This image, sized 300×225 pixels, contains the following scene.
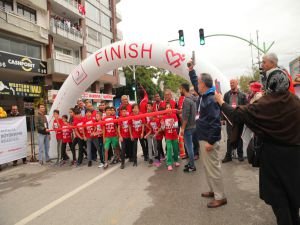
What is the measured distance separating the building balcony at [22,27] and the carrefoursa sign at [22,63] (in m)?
1.74

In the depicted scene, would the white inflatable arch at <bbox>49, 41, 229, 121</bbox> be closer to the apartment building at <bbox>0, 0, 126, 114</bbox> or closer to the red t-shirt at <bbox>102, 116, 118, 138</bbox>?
the red t-shirt at <bbox>102, 116, 118, 138</bbox>

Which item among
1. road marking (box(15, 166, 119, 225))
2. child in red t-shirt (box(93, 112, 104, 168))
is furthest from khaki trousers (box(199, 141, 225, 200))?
child in red t-shirt (box(93, 112, 104, 168))

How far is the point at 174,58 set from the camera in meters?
8.55

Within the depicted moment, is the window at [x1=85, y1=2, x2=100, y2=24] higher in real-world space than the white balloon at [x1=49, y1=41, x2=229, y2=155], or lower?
higher

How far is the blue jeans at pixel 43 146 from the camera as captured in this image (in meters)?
9.38

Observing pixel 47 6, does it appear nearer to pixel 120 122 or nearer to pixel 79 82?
pixel 79 82

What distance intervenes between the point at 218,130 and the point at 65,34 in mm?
25877

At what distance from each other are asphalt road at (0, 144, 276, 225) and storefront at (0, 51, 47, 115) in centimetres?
1453

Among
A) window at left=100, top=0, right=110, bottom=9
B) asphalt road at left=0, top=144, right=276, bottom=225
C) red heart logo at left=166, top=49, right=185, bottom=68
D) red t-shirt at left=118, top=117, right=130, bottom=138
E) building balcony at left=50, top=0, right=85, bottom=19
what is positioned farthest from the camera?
window at left=100, top=0, right=110, bottom=9

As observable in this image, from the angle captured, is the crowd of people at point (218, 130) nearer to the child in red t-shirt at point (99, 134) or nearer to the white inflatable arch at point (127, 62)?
the child in red t-shirt at point (99, 134)

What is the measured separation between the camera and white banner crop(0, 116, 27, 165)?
862 centimetres

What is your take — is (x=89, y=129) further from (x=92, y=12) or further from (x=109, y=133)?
(x=92, y=12)

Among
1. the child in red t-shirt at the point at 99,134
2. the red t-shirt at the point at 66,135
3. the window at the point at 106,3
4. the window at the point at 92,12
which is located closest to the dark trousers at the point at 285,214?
the child in red t-shirt at the point at 99,134

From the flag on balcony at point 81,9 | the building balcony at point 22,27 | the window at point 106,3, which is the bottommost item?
the building balcony at point 22,27
